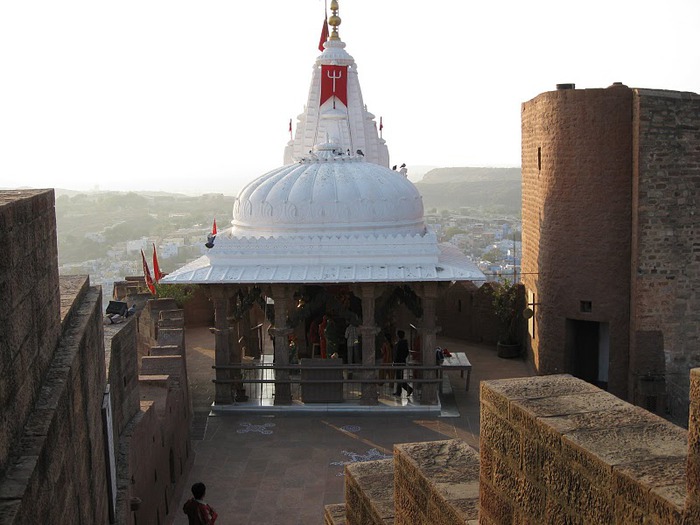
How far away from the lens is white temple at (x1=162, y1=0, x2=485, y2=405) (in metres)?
12.6

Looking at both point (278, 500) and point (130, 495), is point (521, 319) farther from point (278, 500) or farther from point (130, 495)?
point (130, 495)

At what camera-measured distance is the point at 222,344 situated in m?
13.0

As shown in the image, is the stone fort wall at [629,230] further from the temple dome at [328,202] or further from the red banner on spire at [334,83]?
the red banner on spire at [334,83]

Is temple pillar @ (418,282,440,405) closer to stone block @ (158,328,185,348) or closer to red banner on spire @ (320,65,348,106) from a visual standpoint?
stone block @ (158,328,185,348)

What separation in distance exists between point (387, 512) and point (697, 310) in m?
8.71

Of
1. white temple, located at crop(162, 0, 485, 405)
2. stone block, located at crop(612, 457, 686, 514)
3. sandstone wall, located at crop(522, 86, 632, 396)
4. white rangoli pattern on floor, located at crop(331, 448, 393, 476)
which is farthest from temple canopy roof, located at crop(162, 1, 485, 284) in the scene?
stone block, located at crop(612, 457, 686, 514)

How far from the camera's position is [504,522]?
3908 millimetres

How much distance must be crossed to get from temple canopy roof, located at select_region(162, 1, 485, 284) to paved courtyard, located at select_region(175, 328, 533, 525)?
7.13ft

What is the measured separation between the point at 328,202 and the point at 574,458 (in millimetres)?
10396

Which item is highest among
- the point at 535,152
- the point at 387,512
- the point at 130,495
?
the point at 535,152

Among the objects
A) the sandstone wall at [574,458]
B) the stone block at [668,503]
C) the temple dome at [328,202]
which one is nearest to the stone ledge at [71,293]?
the sandstone wall at [574,458]

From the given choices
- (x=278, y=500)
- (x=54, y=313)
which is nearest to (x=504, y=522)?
(x=54, y=313)

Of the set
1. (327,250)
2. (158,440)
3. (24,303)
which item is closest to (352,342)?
(327,250)

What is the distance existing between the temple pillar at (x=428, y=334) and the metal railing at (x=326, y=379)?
0.12 meters
